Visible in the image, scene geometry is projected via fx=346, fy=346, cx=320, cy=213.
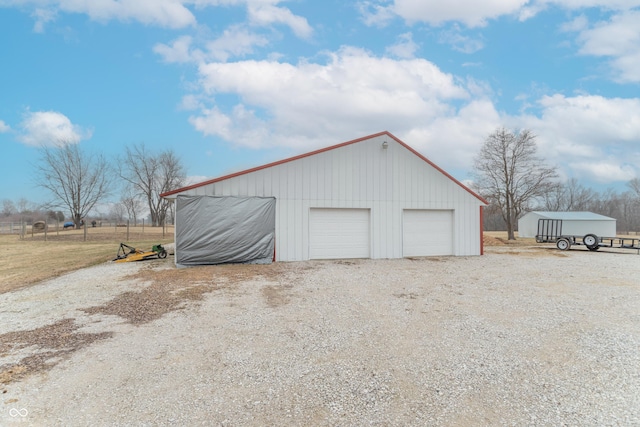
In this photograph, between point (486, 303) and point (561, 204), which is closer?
point (486, 303)

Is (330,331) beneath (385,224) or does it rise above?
beneath

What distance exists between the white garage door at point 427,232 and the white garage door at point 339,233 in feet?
5.72

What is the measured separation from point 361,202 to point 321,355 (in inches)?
371

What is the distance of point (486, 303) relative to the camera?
21.5ft

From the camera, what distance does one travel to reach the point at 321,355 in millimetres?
4098

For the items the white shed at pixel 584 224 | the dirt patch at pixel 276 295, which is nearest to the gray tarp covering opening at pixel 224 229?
the dirt patch at pixel 276 295

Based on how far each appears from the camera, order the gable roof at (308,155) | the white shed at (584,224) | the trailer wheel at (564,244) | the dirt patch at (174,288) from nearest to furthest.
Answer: the dirt patch at (174,288)
the gable roof at (308,155)
the trailer wheel at (564,244)
the white shed at (584,224)

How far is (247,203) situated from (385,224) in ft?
17.5

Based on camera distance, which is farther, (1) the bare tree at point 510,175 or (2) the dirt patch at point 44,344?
(1) the bare tree at point 510,175

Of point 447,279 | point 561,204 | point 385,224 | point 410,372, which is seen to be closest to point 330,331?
point 410,372

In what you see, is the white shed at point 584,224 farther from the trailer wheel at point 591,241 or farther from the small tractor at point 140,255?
the small tractor at point 140,255

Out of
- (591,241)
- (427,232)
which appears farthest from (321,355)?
(591,241)

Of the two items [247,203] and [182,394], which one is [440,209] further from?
[182,394]

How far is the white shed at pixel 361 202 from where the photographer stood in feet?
39.7
